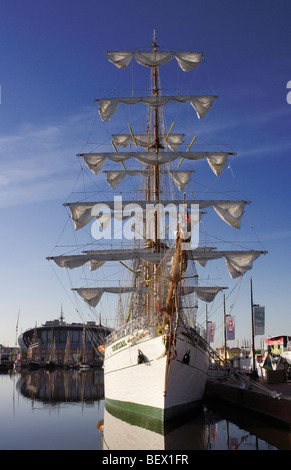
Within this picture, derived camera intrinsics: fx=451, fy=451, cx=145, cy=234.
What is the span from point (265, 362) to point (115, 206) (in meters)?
14.4

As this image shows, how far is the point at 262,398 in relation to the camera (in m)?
21.2

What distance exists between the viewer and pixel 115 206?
105 feet

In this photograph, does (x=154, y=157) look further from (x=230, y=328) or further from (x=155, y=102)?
(x=230, y=328)

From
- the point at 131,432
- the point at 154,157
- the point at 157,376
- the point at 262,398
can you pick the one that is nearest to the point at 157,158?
the point at 154,157

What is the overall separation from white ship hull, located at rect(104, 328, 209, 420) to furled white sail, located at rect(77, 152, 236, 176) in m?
13.4

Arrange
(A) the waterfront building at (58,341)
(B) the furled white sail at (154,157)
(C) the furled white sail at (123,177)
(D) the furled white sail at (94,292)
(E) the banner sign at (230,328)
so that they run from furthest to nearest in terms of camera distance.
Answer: (A) the waterfront building at (58,341) → (E) the banner sign at (230,328) → (C) the furled white sail at (123,177) → (D) the furled white sail at (94,292) → (B) the furled white sail at (154,157)

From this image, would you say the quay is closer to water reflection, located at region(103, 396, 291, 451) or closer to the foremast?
water reflection, located at region(103, 396, 291, 451)

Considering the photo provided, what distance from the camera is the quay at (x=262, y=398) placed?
18797 mm

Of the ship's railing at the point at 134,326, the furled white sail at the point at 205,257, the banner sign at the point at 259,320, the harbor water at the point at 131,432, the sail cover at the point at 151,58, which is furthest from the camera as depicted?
the sail cover at the point at 151,58

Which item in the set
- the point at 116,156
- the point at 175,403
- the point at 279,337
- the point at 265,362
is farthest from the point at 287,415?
the point at 279,337

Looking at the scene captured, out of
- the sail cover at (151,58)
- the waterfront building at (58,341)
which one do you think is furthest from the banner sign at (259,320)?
the waterfront building at (58,341)

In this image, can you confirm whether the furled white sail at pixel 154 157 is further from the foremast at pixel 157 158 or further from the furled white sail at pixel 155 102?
the furled white sail at pixel 155 102

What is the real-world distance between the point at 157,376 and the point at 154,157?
17.0 meters
